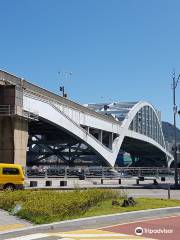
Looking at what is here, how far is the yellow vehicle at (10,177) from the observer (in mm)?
33562

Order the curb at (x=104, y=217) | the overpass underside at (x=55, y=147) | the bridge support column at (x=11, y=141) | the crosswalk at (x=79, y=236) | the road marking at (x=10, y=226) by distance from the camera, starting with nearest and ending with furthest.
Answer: the crosswalk at (x=79, y=236) < the curb at (x=104, y=217) < the road marking at (x=10, y=226) < the bridge support column at (x=11, y=141) < the overpass underside at (x=55, y=147)

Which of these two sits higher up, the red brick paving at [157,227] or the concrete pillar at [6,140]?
the concrete pillar at [6,140]

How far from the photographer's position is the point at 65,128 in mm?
72125

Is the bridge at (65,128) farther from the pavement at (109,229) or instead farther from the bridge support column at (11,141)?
the pavement at (109,229)

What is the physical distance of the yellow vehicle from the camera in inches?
1321

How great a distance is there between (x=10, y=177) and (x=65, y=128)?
38190 millimetres

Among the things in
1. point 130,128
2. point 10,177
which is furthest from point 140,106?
point 10,177

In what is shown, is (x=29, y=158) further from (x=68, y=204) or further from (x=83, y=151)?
(x=68, y=204)

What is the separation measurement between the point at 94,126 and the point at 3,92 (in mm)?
35909

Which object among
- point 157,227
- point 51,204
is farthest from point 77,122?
point 157,227

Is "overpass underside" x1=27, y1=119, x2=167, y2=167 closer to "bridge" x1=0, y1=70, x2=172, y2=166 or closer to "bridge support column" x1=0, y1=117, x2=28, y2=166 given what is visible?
"bridge" x1=0, y1=70, x2=172, y2=166

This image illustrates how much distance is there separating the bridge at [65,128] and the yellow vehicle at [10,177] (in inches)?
724

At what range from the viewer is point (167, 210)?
18906mm

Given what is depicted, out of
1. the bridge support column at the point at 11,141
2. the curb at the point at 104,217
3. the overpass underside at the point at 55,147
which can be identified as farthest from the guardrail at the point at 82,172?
the curb at the point at 104,217
